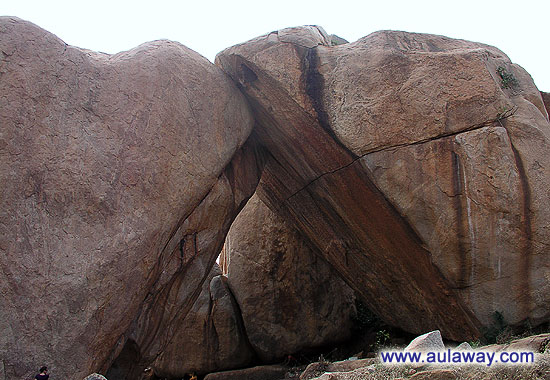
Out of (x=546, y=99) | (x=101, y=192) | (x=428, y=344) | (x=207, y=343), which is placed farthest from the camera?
(x=207, y=343)

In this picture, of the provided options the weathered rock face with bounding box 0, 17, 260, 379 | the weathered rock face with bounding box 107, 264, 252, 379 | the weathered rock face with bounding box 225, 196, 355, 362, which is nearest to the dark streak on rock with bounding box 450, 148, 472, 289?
the weathered rock face with bounding box 0, 17, 260, 379

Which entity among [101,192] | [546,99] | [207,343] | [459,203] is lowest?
[207,343]

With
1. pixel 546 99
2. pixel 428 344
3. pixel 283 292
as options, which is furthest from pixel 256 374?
pixel 546 99

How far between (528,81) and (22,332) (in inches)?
352

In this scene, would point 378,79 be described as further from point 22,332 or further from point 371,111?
point 22,332

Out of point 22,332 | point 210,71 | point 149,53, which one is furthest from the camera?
point 210,71

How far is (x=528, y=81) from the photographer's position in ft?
30.8

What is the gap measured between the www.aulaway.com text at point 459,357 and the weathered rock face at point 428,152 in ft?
9.14

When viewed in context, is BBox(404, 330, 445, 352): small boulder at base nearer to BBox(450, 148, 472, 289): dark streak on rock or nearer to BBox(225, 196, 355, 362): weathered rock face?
BBox(450, 148, 472, 289): dark streak on rock

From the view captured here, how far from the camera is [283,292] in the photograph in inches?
523

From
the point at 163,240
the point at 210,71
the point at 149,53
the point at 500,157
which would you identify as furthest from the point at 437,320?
the point at 149,53

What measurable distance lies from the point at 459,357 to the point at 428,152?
12.4 feet

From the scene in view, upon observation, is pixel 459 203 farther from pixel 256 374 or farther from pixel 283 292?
→ pixel 256 374

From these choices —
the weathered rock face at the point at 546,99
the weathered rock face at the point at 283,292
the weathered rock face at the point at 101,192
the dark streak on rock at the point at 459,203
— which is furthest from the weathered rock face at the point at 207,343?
the weathered rock face at the point at 546,99
